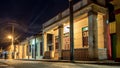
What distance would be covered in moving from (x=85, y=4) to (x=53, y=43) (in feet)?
55.7

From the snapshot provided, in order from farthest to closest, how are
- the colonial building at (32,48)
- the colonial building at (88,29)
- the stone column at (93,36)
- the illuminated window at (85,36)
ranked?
the colonial building at (32,48)
the illuminated window at (85,36)
the colonial building at (88,29)
the stone column at (93,36)

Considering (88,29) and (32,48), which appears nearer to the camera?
(88,29)

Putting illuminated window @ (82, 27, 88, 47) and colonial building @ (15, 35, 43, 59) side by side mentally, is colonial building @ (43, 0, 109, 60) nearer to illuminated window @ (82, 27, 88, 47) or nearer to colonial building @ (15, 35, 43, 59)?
illuminated window @ (82, 27, 88, 47)

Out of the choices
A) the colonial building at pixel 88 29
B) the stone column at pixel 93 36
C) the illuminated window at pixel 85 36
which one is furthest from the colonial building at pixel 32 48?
the stone column at pixel 93 36

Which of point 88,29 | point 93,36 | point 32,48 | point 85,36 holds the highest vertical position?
point 88,29

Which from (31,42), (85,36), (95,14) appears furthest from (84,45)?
(31,42)

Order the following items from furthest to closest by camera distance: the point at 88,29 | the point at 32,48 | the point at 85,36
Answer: the point at 32,48
the point at 85,36
the point at 88,29

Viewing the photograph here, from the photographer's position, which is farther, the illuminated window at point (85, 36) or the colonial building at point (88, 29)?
the illuminated window at point (85, 36)

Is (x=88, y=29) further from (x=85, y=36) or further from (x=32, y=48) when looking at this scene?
(x=32, y=48)

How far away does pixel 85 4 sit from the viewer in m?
30.5

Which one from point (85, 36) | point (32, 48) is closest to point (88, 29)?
point (85, 36)

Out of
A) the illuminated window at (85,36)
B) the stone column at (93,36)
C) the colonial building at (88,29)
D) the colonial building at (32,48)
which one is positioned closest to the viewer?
the stone column at (93,36)

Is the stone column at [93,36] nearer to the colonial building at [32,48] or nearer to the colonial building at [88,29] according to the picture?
the colonial building at [88,29]

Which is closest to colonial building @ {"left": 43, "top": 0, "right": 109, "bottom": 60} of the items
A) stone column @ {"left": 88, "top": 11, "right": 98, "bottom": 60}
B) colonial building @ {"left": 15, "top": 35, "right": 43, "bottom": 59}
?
stone column @ {"left": 88, "top": 11, "right": 98, "bottom": 60}
